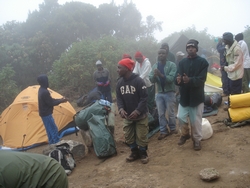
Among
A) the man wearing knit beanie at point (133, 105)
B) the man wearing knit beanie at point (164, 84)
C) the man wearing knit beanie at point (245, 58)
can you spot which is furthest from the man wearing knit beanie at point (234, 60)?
the man wearing knit beanie at point (133, 105)

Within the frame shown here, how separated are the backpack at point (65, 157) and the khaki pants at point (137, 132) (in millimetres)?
1290

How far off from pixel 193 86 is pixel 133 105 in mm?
1026

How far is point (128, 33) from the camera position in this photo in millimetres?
24766

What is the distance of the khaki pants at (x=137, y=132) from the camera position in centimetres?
400

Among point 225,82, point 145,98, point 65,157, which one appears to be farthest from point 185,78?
point 225,82

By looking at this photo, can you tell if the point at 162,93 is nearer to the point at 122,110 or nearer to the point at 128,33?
the point at 122,110

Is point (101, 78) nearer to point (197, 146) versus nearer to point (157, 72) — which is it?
point (157, 72)

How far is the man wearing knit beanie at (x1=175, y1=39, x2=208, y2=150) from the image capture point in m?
3.87

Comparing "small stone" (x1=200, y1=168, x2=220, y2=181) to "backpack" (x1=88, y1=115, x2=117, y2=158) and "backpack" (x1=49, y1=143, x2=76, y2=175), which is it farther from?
"backpack" (x1=49, y1=143, x2=76, y2=175)

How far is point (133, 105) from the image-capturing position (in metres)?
4.01

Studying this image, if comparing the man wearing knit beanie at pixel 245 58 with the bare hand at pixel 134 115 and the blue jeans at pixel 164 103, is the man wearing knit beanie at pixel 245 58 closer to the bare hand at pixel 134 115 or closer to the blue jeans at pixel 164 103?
the blue jeans at pixel 164 103

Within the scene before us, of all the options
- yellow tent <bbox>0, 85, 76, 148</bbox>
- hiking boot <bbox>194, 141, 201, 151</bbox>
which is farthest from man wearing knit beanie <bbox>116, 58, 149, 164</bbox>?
yellow tent <bbox>0, 85, 76, 148</bbox>

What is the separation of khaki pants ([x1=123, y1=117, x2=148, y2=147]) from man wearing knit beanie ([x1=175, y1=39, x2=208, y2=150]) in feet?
2.25

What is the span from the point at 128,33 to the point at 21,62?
12855 mm
